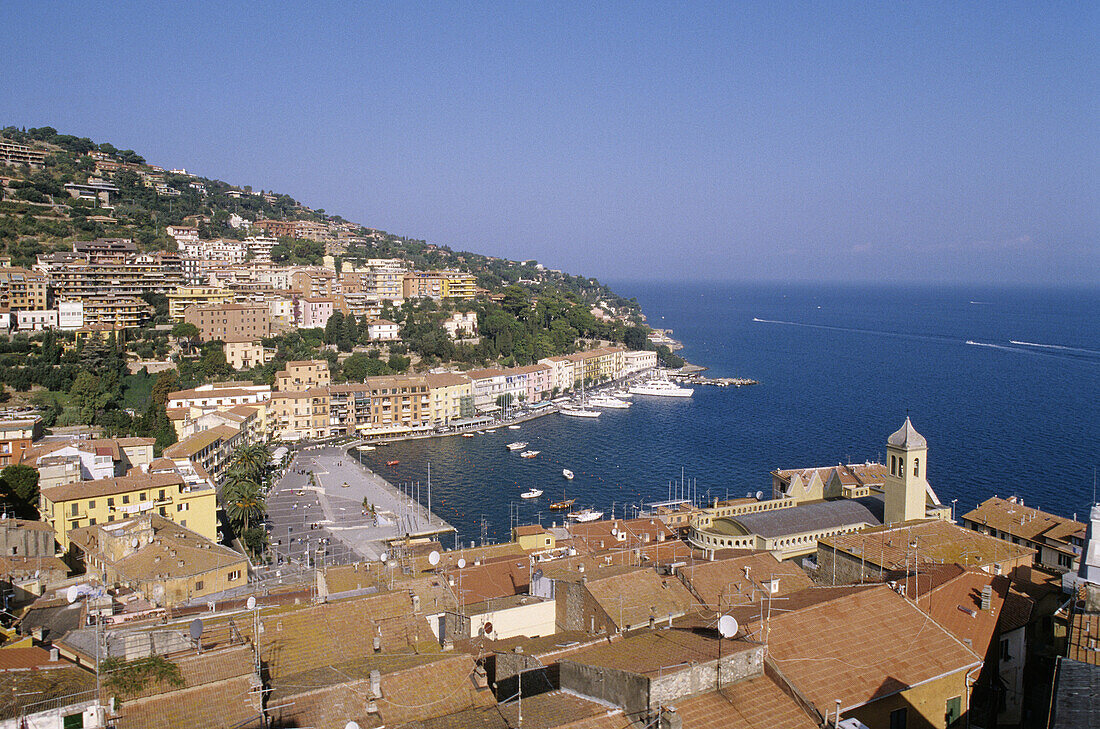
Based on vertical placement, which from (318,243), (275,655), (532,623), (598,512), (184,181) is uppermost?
(184,181)

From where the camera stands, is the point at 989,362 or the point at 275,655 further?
the point at 989,362

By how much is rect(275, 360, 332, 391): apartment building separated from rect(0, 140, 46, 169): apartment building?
2938 centimetres

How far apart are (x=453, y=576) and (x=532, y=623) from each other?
2.66m

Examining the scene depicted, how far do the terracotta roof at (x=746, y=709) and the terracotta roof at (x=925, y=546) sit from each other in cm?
594

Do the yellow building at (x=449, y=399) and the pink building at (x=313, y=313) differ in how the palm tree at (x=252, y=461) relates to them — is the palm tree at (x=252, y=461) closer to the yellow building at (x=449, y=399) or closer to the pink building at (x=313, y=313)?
the yellow building at (x=449, y=399)

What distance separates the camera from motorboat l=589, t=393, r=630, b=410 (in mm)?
42594

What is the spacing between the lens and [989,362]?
179 ft

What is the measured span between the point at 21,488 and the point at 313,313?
2644cm

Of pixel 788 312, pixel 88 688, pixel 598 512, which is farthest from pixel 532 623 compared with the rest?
pixel 788 312

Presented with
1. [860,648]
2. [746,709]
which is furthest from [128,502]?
[746,709]

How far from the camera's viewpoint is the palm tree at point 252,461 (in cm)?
2193

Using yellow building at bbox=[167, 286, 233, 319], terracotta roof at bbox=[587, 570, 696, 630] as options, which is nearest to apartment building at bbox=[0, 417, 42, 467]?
yellow building at bbox=[167, 286, 233, 319]

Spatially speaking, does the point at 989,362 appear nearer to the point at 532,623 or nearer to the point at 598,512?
the point at 598,512

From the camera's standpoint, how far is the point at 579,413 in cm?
4034
